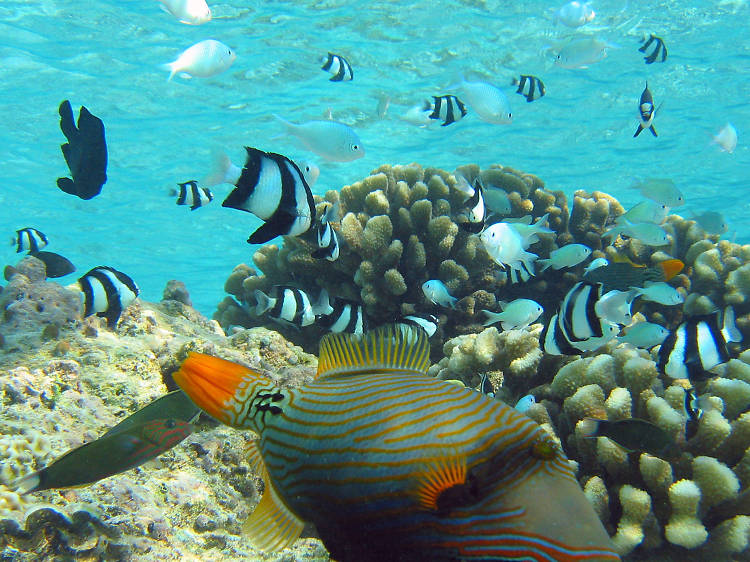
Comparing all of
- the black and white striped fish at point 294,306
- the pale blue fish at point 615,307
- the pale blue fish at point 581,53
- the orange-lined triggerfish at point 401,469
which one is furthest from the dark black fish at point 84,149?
the pale blue fish at point 581,53

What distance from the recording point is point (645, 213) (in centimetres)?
602

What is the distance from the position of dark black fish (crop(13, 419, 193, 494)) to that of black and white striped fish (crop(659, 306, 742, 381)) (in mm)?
3211

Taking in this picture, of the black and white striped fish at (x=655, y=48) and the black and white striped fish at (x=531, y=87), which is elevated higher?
the black and white striped fish at (x=655, y=48)

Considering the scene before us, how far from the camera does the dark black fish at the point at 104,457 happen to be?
1718 mm

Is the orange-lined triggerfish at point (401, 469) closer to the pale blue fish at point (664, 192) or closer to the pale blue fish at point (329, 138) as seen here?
the pale blue fish at point (329, 138)

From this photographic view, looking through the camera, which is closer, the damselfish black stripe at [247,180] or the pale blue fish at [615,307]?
the damselfish black stripe at [247,180]

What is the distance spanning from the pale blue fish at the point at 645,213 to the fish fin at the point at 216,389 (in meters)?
6.24

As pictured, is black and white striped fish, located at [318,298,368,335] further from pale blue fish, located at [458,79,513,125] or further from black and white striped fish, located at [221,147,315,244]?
pale blue fish, located at [458,79,513,125]

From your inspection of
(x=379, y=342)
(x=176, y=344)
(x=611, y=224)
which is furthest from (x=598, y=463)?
(x=611, y=224)

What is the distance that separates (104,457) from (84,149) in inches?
80.4

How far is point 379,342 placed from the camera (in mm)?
1287

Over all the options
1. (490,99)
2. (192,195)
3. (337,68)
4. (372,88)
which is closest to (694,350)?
(490,99)

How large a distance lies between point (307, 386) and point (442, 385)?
1.21 ft

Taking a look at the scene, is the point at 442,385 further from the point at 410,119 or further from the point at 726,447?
the point at 410,119
